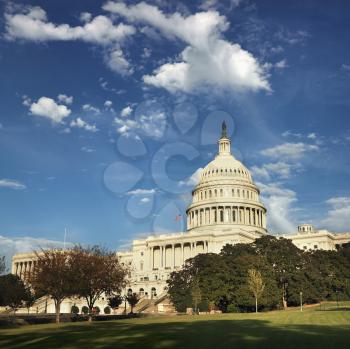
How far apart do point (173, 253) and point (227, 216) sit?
2423cm

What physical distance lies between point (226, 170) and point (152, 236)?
39127 mm

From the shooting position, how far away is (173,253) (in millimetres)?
162750

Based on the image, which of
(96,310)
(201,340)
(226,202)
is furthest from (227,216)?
(201,340)

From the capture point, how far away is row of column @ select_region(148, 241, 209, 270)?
157 meters

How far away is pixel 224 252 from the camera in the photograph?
381ft

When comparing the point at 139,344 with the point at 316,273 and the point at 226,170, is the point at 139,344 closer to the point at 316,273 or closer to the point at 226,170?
the point at 316,273

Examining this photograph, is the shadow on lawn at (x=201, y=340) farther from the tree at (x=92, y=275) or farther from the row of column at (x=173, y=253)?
the row of column at (x=173, y=253)

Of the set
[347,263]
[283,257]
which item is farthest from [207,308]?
[347,263]

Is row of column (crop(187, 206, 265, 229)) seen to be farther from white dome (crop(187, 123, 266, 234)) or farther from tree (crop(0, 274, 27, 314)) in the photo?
tree (crop(0, 274, 27, 314))

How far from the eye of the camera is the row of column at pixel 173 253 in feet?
516

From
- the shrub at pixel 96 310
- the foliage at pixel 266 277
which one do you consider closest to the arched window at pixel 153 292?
the shrub at pixel 96 310

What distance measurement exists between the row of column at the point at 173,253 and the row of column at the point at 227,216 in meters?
16.8

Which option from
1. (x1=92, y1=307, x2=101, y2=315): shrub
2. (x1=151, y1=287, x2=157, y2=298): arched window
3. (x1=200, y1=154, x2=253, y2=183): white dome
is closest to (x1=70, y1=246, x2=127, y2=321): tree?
(x1=92, y1=307, x2=101, y2=315): shrub

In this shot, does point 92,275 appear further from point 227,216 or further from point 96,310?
point 227,216
